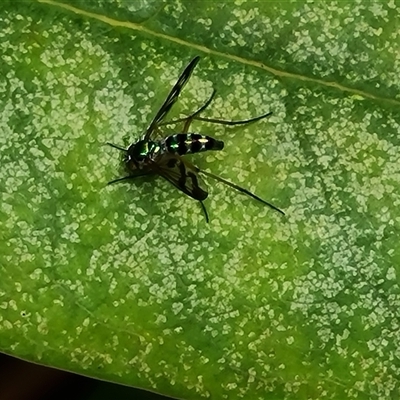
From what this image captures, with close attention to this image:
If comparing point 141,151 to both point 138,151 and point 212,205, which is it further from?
point 212,205

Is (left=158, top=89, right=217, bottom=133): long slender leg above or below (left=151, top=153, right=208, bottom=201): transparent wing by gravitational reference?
above

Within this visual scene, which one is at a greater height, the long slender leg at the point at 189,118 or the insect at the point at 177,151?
the long slender leg at the point at 189,118

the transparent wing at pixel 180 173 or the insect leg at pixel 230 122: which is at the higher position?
the insect leg at pixel 230 122

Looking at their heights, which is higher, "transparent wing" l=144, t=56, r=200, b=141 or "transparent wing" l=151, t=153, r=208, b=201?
"transparent wing" l=144, t=56, r=200, b=141

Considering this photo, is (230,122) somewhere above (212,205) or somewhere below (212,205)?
above

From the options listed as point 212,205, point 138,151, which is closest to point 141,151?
point 138,151
